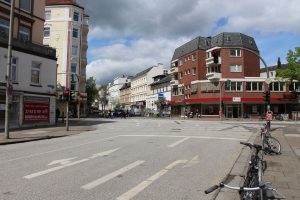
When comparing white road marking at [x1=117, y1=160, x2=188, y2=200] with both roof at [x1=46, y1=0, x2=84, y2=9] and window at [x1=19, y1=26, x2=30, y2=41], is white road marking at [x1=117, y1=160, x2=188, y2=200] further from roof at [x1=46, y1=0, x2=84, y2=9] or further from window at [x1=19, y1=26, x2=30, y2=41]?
roof at [x1=46, y1=0, x2=84, y2=9]

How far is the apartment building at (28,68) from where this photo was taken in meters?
26.8

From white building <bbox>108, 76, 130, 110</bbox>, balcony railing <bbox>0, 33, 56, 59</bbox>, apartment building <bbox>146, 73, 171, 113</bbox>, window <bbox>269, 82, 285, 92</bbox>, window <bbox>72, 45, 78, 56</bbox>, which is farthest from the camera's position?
white building <bbox>108, 76, 130, 110</bbox>

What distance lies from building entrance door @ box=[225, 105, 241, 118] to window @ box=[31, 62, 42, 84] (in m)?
41.3

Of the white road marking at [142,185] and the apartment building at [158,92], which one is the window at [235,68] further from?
the white road marking at [142,185]

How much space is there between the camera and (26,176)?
848cm

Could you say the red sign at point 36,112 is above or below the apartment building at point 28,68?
below

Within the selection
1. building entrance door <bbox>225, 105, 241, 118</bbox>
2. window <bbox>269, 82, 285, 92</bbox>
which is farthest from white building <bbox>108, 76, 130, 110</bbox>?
window <bbox>269, 82, 285, 92</bbox>

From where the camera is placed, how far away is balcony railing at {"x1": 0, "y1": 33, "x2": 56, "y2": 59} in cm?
2574

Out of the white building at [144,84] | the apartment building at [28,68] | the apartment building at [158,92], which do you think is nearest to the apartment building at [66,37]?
the apartment building at [158,92]

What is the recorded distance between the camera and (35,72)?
29250 mm

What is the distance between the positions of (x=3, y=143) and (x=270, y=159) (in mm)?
11468

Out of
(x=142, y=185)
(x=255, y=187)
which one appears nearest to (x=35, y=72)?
(x=142, y=185)

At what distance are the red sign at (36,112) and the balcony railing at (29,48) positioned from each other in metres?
4.05

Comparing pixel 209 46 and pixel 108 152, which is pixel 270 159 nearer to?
pixel 108 152
